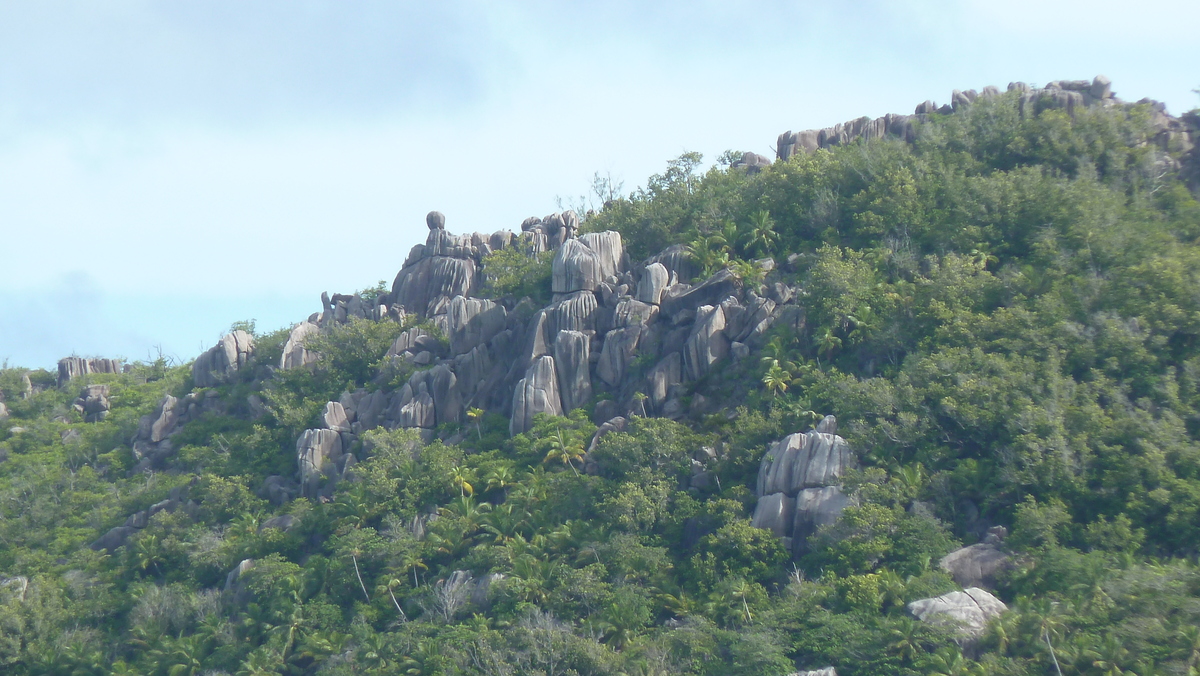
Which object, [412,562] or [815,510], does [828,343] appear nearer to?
[815,510]

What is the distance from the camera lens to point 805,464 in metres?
36.5

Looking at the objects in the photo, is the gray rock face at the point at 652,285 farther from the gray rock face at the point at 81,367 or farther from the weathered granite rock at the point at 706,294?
the gray rock face at the point at 81,367

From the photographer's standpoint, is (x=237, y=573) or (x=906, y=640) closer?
(x=906, y=640)

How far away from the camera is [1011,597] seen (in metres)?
31.4

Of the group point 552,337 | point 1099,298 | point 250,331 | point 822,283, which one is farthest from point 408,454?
point 1099,298

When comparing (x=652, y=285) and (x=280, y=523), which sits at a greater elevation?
(x=652, y=285)

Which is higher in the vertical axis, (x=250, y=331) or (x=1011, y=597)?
(x=250, y=331)

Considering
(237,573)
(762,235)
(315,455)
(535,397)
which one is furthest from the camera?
(762,235)

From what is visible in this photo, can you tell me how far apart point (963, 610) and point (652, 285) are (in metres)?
21.3

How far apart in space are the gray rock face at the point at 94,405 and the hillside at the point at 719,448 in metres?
2.80

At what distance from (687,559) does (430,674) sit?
9122 mm

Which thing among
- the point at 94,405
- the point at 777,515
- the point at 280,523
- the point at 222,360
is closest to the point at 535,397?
the point at 280,523

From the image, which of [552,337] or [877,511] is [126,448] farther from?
[877,511]

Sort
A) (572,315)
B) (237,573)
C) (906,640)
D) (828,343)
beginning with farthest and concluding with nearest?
(572,315) < (237,573) < (828,343) < (906,640)
